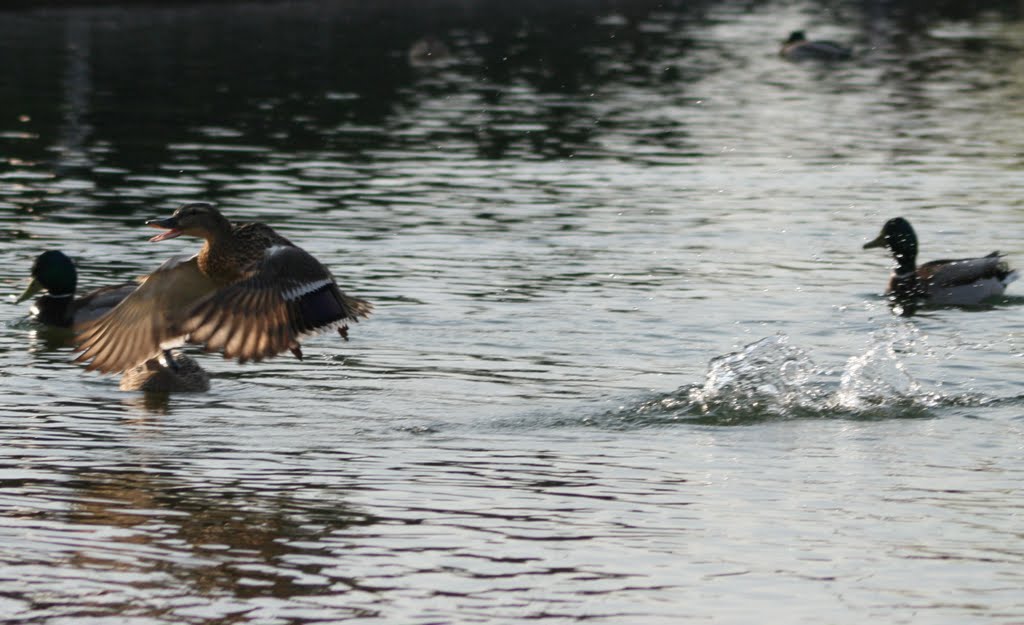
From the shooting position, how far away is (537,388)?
13594 millimetres

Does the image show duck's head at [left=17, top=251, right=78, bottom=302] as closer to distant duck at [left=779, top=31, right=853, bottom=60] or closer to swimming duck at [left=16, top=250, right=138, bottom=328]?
swimming duck at [left=16, top=250, right=138, bottom=328]

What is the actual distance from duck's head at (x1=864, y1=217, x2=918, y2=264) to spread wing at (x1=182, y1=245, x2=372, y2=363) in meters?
8.36

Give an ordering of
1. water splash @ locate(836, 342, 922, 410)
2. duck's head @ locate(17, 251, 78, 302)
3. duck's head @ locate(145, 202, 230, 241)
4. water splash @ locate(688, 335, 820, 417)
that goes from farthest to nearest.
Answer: duck's head @ locate(17, 251, 78, 302), water splash @ locate(836, 342, 922, 410), water splash @ locate(688, 335, 820, 417), duck's head @ locate(145, 202, 230, 241)

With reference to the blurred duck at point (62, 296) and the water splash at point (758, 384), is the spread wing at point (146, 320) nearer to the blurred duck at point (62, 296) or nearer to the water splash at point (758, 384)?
the blurred duck at point (62, 296)

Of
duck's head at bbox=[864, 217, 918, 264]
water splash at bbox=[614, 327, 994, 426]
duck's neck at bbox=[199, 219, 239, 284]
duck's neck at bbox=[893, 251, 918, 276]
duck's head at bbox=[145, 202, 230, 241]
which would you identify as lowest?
water splash at bbox=[614, 327, 994, 426]

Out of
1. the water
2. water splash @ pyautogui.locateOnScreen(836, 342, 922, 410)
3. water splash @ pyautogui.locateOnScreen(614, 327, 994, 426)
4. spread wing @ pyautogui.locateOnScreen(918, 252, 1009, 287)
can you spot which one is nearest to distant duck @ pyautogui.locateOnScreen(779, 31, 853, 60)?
the water

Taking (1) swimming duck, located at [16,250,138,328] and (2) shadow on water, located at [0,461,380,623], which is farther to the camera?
(1) swimming duck, located at [16,250,138,328]

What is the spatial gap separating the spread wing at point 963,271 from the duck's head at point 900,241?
1.60ft

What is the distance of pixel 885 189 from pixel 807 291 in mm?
7795

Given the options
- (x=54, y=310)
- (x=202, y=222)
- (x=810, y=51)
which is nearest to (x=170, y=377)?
(x=202, y=222)

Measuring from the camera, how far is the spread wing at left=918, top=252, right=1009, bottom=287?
17.8 meters

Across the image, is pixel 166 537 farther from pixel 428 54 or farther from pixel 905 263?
pixel 428 54

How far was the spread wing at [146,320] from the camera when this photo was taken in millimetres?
12125

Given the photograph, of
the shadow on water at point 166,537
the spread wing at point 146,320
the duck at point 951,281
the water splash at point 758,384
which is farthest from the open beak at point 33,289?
the duck at point 951,281
